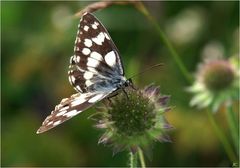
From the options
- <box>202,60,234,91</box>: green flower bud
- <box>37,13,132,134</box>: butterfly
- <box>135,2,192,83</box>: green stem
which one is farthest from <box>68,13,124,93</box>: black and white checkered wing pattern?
<box>202,60,234,91</box>: green flower bud

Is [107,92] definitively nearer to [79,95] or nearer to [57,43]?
[79,95]

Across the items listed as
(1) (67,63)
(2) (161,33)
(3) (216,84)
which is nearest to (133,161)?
(2) (161,33)

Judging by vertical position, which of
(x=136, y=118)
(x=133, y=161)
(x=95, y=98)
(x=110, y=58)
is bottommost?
(x=133, y=161)

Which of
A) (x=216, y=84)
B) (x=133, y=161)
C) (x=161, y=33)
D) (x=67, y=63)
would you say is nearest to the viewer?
(x=133, y=161)

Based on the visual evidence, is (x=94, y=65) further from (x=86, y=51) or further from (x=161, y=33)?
(x=161, y=33)

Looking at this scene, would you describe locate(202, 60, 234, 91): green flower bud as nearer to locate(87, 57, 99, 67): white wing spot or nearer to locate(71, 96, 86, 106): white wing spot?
locate(87, 57, 99, 67): white wing spot

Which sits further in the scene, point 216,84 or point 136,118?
point 216,84

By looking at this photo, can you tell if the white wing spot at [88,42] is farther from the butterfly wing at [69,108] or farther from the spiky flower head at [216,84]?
the spiky flower head at [216,84]
